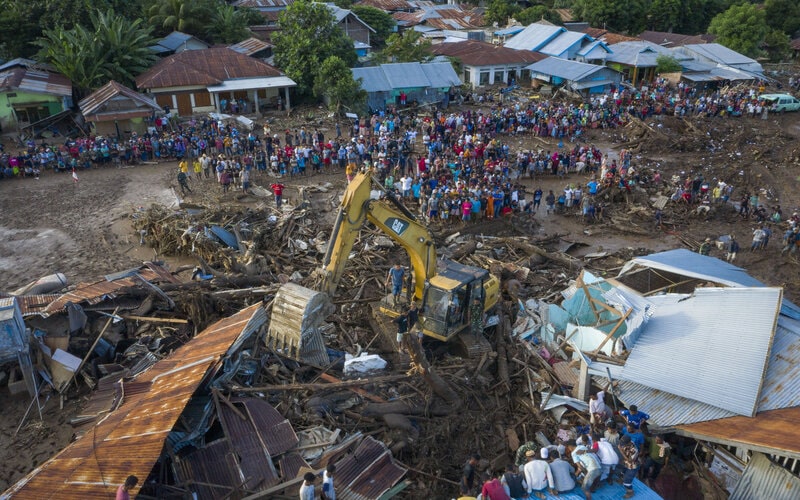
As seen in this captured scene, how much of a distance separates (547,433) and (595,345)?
2.50m

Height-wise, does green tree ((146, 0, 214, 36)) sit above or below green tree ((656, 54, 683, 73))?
above

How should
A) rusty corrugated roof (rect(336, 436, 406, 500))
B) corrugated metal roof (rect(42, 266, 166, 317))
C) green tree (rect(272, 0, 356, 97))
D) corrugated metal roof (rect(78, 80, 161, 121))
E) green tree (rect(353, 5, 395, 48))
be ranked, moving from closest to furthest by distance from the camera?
rusty corrugated roof (rect(336, 436, 406, 500)), corrugated metal roof (rect(42, 266, 166, 317)), corrugated metal roof (rect(78, 80, 161, 121)), green tree (rect(272, 0, 356, 97)), green tree (rect(353, 5, 395, 48))

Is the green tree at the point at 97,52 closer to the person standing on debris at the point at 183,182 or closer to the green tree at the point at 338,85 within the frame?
the green tree at the point at 338,85

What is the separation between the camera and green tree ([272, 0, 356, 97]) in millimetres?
35219

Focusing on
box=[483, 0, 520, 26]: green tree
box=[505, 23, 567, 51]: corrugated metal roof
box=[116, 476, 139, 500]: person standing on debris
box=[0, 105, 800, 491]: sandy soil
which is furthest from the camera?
box=[483, 0, 520, 26]: green tree

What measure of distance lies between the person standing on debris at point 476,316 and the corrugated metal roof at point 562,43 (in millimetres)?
38507

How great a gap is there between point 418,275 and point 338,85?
22.5 m

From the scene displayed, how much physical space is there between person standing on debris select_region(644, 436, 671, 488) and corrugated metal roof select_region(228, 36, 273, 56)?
36.6 m

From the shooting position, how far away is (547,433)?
11.1 metres

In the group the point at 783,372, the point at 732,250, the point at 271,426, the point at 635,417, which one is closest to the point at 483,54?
the point at 732,250

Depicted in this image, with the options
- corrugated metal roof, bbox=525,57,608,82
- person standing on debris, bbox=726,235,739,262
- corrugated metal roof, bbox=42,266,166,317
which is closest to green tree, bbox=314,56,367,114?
corrugated metal roof, bbox=525,57,608,82

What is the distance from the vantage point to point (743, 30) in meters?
51.9

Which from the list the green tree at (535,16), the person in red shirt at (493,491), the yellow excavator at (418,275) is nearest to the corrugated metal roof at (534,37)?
the green tree at (535,16)

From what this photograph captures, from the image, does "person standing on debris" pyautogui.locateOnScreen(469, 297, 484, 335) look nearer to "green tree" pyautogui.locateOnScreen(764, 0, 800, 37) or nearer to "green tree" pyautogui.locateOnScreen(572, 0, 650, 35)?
"green tree" pyautogui.locateOnScreen(572, 0, 650, 35)
